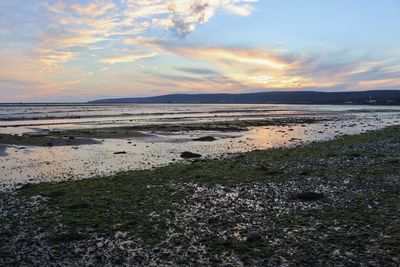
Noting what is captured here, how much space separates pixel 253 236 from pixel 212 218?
2336mm

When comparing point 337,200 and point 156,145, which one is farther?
point 156,145

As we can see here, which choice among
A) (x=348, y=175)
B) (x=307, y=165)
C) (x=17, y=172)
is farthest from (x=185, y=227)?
(x=17, y=172)

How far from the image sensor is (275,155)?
28.8 meters

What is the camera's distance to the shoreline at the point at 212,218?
10312 mm

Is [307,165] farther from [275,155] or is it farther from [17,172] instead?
[17,172]

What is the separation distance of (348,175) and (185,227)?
11.0 metres

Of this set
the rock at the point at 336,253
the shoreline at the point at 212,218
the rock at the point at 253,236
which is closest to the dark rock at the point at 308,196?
the shoreline at the point at 212,218

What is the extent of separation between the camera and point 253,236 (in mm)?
11297

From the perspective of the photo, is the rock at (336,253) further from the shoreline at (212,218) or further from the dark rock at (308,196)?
the dark rock at (308,196)

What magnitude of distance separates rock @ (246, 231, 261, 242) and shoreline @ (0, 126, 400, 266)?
0.07 metres

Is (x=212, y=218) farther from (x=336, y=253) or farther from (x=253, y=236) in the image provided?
(x=336, y=253)

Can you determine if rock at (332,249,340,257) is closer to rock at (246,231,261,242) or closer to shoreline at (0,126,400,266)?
shoreline at (0,126,400,266)

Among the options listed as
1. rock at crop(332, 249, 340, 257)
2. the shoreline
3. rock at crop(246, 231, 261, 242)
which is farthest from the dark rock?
rock at crop(332, 249, 340, 257)

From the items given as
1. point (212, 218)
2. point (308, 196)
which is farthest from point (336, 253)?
point (308, 196)
